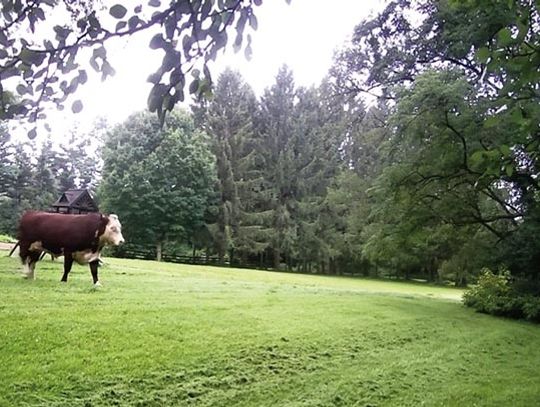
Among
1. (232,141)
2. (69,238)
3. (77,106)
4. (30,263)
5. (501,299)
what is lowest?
(501,299)

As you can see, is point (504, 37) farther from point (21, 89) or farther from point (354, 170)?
point (354, 170)

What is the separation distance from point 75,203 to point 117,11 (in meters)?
14.1

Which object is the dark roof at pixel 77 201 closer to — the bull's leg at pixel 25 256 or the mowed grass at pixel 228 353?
the mowed grass at pixel 228 353

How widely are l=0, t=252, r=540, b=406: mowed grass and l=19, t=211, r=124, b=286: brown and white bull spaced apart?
0.45 m

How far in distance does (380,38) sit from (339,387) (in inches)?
481

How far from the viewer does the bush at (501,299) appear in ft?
37.4

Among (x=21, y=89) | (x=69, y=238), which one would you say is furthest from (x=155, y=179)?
(x=21, y=89)

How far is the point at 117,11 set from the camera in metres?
1.81

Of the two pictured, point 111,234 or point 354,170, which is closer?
point 111,234

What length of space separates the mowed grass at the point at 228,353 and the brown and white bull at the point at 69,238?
0.45 meters

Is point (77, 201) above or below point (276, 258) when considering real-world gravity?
above

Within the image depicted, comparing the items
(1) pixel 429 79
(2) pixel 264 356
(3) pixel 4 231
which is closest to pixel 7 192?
(3) pixel 4 231

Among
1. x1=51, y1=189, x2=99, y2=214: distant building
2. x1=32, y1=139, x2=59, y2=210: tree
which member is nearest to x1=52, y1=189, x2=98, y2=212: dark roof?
x1=51, y1=189, x2=99, y2=214: distant building

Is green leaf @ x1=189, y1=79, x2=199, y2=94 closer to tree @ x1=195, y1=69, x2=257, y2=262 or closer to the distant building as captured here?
the distant building
